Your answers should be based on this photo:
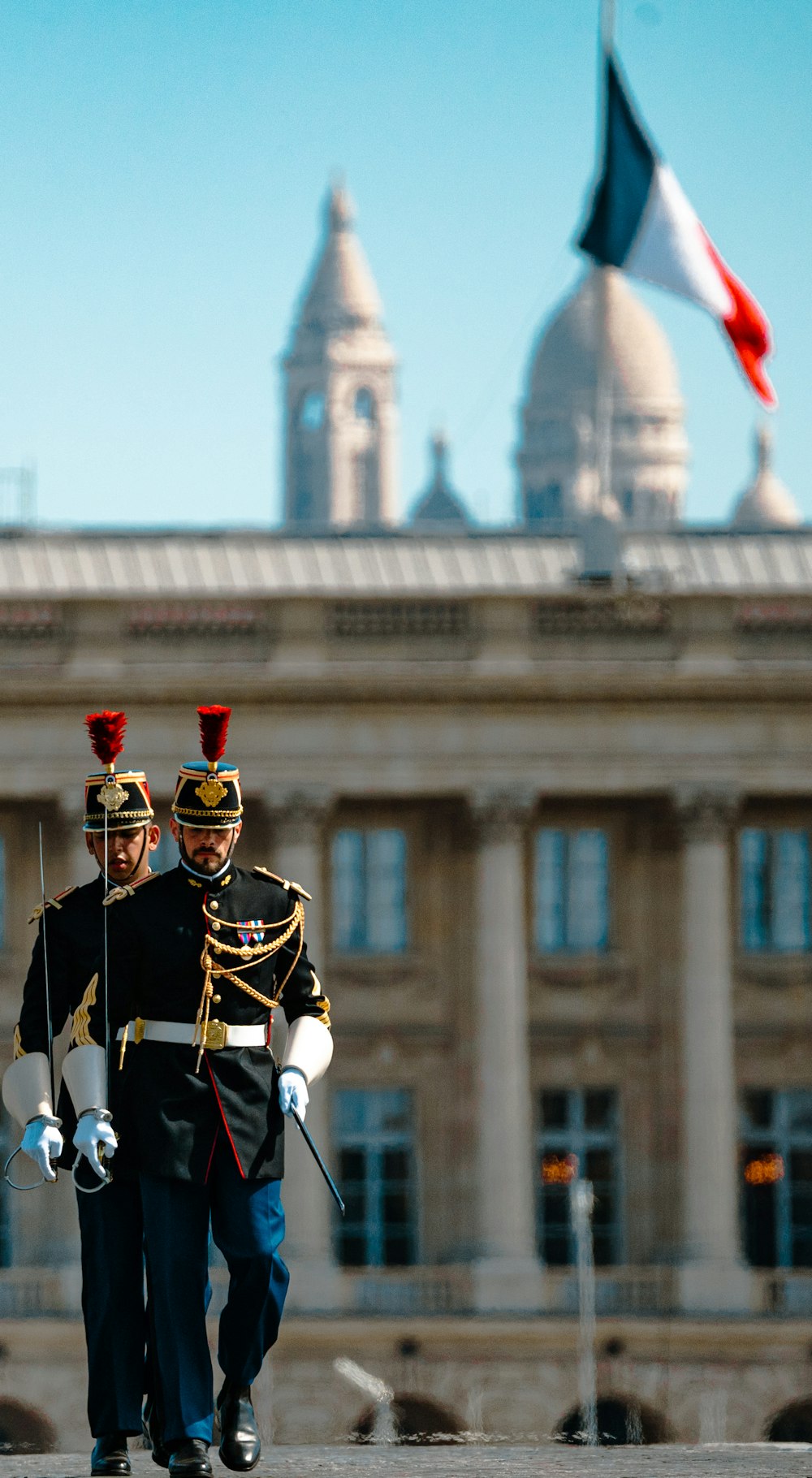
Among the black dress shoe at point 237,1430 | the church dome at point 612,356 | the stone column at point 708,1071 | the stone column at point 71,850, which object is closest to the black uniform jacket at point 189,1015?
the black dress shoe at point 237,1430

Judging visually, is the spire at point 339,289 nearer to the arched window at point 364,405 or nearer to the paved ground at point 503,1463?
the arched window at point 364,405

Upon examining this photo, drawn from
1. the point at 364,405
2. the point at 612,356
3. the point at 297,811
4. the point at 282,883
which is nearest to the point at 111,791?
the point at 282,883

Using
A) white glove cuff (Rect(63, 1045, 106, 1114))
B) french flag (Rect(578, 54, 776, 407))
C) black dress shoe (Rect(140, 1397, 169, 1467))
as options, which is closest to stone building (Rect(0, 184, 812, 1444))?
french flag (Rect(578, 54, 776, 407))

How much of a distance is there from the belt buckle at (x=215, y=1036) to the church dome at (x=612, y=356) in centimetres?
15247

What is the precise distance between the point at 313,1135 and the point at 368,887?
12.4 ft

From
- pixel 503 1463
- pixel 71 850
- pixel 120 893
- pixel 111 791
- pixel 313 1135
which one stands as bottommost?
pixel 503 1463

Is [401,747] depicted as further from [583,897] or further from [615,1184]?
[615,1184]

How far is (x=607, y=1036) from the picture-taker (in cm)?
5181

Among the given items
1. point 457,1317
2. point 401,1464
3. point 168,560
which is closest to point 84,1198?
point 401,1464

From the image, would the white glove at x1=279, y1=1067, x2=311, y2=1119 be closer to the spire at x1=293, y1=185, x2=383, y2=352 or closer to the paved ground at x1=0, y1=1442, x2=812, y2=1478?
the paved ground at x1=0, y1=1442, x2=812, y2=1478

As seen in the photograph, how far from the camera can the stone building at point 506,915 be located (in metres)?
49.6

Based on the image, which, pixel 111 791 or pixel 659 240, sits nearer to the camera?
pixel 111 791

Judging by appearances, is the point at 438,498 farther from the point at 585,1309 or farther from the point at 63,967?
the point at 63,967

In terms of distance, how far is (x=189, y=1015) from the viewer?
15.6m
